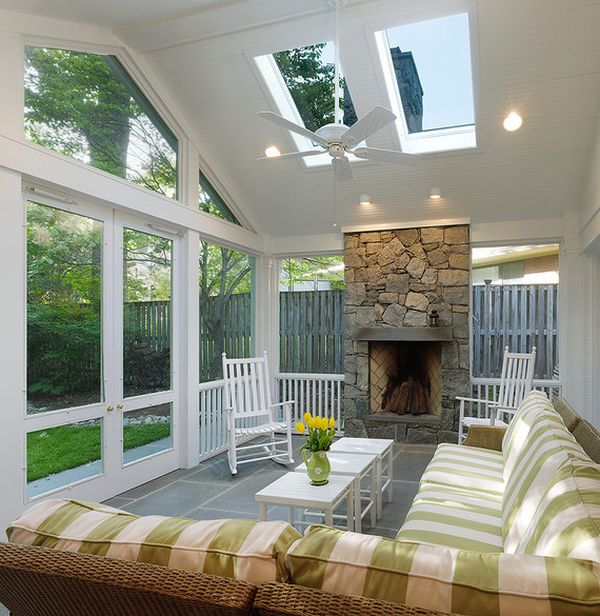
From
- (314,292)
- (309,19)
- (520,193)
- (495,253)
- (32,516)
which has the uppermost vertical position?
(309,19)

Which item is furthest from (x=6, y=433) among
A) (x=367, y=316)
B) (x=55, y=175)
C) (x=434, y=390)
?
(x=434, y=390)

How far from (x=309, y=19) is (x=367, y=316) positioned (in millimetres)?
3126

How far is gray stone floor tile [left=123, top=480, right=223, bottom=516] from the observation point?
3825mm

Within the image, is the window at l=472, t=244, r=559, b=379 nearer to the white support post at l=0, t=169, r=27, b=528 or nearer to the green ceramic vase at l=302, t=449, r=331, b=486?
the green ceramic vase at l=302, t=449, r=331, b=486

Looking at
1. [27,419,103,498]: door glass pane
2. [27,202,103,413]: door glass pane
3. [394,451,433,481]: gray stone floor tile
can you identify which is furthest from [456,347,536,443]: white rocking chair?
[27,202,103,413]: door glass pane

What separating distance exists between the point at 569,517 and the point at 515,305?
4.75 meters

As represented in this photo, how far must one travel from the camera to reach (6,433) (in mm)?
3180

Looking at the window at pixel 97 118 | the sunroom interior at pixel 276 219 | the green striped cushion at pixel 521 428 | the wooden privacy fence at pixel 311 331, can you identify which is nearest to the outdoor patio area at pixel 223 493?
the sunroom interior at pixel 276 219

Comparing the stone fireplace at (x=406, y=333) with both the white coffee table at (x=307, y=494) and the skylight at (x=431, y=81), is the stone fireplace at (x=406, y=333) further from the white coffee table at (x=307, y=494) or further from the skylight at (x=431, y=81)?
the white coffee table at (x=307, y=494)

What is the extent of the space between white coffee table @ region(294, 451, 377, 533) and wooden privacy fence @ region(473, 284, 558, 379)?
2739 mm

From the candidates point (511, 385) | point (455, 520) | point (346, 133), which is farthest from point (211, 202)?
point (455, 520)

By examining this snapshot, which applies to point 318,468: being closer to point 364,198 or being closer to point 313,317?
point 364,198

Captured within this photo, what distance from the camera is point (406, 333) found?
5.79 meters

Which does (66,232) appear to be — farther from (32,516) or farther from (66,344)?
(32,516)
